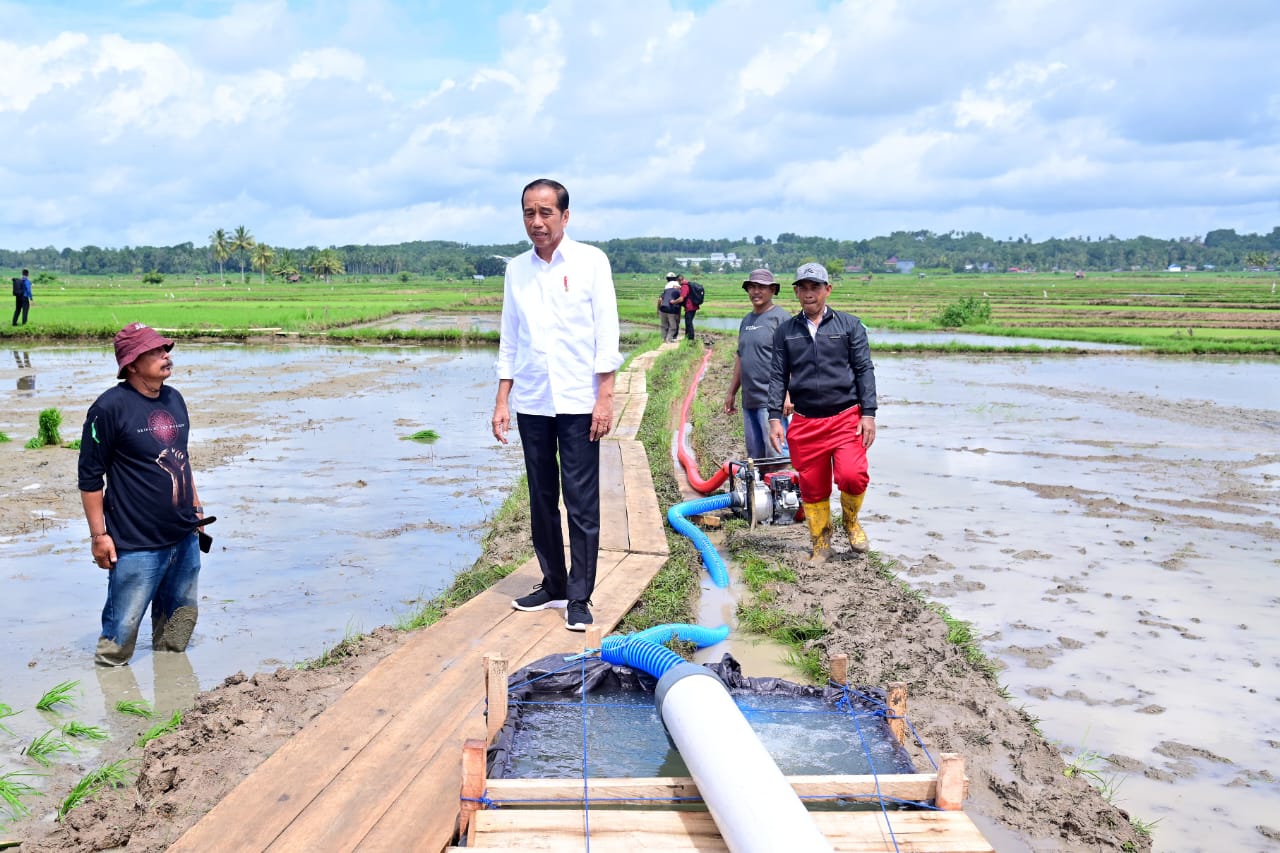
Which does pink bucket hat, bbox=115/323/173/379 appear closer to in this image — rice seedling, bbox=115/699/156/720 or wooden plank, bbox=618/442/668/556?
rice seedling, bbox=115/699/156/720

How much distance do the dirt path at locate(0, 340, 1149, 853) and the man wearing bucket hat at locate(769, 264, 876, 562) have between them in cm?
96

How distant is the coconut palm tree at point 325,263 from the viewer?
113 meters

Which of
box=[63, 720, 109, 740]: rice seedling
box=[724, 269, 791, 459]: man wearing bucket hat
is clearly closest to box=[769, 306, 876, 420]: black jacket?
box=[724, 269, 791, 459]: man wearing bucket hat

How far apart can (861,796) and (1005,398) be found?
15.9m

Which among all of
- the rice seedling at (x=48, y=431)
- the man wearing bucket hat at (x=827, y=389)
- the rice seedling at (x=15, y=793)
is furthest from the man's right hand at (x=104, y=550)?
the rice seedling at (x=48, y=431)

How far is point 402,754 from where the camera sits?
3.52 m

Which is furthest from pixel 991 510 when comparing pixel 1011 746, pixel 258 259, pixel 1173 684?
pixel 258 259

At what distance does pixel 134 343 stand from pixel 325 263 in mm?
113592

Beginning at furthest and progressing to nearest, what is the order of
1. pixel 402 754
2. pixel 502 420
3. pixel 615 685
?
pixel 502 420
pixel 615 685
pixel 402 754

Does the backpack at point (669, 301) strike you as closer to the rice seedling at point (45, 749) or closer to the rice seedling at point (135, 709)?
the rice seedling at point (135, 709)

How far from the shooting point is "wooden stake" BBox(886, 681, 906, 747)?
3.49 meters

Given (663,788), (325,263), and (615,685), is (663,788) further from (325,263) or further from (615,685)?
(325,263)

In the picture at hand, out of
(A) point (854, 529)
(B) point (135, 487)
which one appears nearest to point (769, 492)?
(A) point (854, 529)

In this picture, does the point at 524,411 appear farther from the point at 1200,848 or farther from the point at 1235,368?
the point at 1235,368
